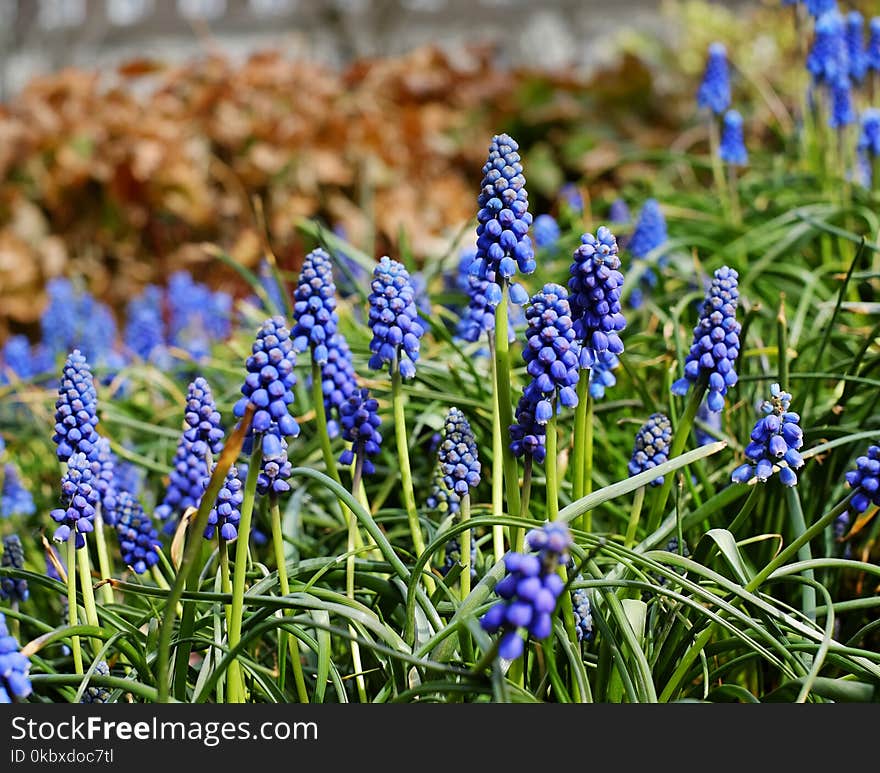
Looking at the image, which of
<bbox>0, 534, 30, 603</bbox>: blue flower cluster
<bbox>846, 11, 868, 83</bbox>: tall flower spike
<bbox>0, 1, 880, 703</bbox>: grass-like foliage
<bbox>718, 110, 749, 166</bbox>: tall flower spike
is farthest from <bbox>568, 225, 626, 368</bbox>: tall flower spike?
<bbox>846, 11, 868, 83</bbox>: tall flower spike

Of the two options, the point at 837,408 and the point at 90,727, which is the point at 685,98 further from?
the point at 90,727

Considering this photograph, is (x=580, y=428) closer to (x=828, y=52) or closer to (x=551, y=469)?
(x=551, y=469)

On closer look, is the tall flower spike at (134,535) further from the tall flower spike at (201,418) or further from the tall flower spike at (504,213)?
the tall flower spike at (504,213)

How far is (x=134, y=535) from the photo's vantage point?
2.57 meters

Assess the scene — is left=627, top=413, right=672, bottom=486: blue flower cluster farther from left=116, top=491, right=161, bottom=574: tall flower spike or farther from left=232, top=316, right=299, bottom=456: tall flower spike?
left=116, top=491, right=161, bottom=574: tall flower spike

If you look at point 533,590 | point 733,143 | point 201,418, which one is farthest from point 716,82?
point 533,590

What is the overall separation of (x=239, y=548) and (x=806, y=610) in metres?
1.31

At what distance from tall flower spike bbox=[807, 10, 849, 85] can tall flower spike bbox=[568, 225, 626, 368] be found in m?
2.94

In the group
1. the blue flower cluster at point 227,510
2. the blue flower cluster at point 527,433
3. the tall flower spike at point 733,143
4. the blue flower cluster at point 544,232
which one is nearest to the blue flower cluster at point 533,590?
the blue flower cluster at point 527,433

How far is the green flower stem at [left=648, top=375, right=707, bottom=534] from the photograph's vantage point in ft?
7.48

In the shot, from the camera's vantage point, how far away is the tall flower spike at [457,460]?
2.27m

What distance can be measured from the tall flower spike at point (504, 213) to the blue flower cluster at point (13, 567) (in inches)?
53.9

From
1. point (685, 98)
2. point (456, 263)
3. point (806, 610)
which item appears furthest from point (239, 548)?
point (685, 98)

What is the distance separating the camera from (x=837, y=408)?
107 inches
